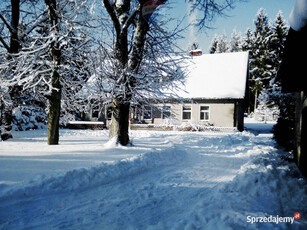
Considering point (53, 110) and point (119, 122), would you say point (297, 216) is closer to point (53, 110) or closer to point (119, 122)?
point (119, 122)

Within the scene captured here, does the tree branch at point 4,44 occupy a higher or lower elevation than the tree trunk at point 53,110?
higher

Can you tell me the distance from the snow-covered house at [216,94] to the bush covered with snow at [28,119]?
9849 millimetres

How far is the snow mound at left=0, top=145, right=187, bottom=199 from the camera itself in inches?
153

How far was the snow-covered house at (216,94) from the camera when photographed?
769 inches

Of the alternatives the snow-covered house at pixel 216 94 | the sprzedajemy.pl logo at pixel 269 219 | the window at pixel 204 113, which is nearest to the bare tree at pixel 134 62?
the sprzedajemy.pl logo at pixel 269 219

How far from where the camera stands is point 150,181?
17.1 feet

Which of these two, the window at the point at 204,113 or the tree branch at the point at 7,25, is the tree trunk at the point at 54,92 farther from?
the window at the point at 204,113

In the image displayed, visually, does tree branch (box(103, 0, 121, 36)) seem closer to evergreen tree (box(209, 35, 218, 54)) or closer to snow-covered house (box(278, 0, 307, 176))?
snow-covered house (box(278, 0, 307, 176))

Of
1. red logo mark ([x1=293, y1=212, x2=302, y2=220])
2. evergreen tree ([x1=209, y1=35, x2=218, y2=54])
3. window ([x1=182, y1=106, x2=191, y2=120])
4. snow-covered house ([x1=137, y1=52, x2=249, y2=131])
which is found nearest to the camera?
red logo mark ([x1=293, y1=212, x2=302, y2=220])

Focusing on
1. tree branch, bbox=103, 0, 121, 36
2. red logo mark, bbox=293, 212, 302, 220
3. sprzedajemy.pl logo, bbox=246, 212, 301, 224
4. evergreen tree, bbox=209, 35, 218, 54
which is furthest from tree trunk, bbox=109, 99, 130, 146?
evergreen tree, bbox=209, 35, 218, 54

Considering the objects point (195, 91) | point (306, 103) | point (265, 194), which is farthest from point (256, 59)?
point (265, 194)

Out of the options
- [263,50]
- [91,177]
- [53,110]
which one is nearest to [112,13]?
[53,110]

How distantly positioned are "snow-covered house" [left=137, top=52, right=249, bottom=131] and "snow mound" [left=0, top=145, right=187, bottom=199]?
38.3ft

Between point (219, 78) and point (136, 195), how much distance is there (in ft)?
64.1
